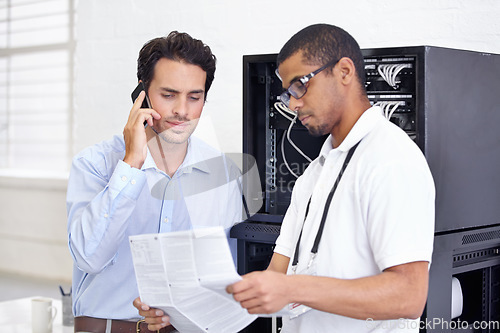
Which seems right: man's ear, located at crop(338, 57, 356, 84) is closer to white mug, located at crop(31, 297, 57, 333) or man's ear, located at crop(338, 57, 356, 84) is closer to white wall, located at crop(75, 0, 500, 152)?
white wall, located at crop(75, 0, 500, 152)

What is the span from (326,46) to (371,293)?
46 centimetres

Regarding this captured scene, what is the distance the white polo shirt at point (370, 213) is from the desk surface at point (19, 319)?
4.88 feet

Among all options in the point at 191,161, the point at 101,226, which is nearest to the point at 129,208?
the point at 101,226

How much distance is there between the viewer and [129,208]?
4.84 feet

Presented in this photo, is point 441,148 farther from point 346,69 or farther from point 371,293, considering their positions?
point 371,293

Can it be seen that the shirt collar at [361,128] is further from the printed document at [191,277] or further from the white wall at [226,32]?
the white wall at [226,32]

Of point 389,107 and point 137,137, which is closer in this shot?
point 389,107

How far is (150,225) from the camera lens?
5.21 feet

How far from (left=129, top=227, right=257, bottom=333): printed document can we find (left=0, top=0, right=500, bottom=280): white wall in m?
0.57

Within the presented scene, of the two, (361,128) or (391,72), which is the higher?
(391,72)

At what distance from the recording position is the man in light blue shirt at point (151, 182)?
1495 mm

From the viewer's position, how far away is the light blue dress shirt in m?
1.48

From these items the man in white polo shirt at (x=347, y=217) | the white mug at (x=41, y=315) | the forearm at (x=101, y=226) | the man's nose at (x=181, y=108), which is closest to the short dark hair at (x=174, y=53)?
the man's nose at (x=181, y=108)

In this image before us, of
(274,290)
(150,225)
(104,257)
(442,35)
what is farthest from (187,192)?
(442,35)
